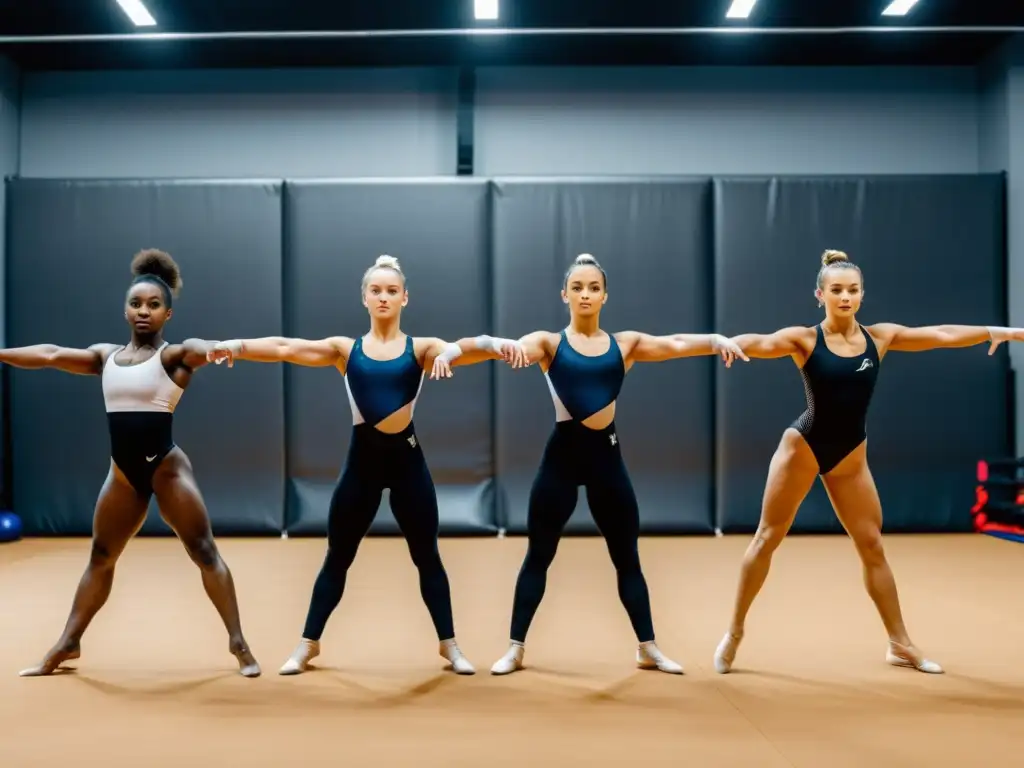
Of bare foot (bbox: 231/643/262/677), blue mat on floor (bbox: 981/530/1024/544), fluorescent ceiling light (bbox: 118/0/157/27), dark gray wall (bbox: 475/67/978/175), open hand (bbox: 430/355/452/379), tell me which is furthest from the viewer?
dark gray wall (bbox: 475/67/978/175)

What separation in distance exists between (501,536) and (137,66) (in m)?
5.17

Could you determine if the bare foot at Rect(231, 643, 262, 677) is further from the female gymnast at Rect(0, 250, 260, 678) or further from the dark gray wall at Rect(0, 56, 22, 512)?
the dark gray wall at Rect(0, 56, 22, 512)

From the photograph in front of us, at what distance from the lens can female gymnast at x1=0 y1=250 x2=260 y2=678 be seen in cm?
314

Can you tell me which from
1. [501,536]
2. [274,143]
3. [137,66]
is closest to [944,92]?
[501,536]

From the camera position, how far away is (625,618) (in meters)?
4.04

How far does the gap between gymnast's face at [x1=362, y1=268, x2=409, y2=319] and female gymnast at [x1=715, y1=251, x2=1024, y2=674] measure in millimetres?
1354

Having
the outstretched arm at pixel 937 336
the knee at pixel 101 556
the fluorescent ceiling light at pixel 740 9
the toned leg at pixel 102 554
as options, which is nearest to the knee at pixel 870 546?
the outstretched arm at pixel 937 336

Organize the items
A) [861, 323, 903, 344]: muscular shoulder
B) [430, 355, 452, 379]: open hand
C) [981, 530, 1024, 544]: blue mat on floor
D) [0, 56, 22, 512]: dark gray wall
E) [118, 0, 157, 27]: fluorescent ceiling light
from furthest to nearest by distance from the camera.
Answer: [0, 56, 22, 512]: dark gray wall → [981, 530, 1024, 544]: blue mat on floor → [118, 0, 157, 27]: fluorescent ceiling light → [861, 323, 903, 344]: muscular shoulder → [430, 355, 452, 379]: open hand

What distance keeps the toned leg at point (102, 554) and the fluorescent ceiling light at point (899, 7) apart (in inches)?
241

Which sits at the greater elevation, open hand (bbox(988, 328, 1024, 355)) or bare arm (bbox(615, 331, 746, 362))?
open hand (bbox(988, 328, 1024, 355))

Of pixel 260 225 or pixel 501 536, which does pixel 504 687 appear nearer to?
pixel 501 536

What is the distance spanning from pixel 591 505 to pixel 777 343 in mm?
970

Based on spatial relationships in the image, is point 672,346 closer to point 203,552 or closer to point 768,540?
point 768,540

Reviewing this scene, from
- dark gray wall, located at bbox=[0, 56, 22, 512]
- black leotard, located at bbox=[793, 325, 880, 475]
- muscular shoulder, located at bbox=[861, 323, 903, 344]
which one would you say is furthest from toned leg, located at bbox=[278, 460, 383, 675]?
dark gray wall, located at bbox=[0, 56, 22, 512]
